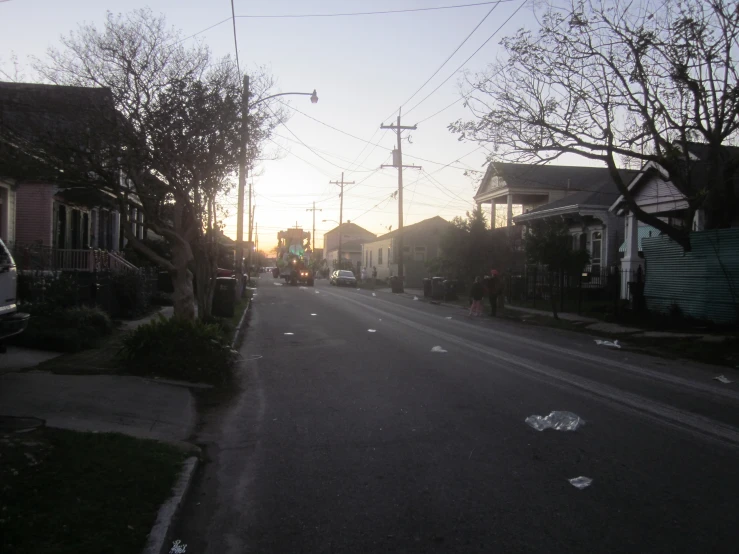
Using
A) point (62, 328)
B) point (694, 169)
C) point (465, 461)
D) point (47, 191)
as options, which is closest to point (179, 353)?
point (62, 328)

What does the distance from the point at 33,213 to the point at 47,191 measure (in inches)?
34.1

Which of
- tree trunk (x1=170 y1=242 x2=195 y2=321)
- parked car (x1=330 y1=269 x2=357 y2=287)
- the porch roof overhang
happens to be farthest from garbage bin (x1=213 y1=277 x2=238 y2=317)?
parked car (x1=330 y1=269 x2=357 y2=287)

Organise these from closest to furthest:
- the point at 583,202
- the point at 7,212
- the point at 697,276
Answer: the point at 697,276 → the point at 7,212 → the point at 583,202

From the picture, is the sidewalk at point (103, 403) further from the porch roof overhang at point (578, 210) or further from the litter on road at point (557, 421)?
the porch roof overhang at point (578, 210)

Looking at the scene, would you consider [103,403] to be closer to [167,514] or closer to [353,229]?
[167,514]

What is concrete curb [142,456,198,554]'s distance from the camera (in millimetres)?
4184

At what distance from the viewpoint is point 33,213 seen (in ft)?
68.2

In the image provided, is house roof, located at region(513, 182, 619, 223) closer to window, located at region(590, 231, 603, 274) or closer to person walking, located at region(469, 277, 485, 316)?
window, located at region(590, 231, 603, 274)

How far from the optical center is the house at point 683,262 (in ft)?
57.2

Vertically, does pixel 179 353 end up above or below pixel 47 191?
below

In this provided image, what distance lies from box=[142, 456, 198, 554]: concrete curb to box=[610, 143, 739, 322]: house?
51.9 ft

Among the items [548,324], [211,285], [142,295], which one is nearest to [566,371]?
[211,285]

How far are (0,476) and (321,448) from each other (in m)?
2.87

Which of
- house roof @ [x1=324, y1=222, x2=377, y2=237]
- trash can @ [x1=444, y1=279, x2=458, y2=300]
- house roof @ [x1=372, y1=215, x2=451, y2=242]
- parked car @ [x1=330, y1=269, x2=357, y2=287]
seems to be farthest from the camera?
house roof @ [x1=324, y1=222, x2=377, y2=237]
